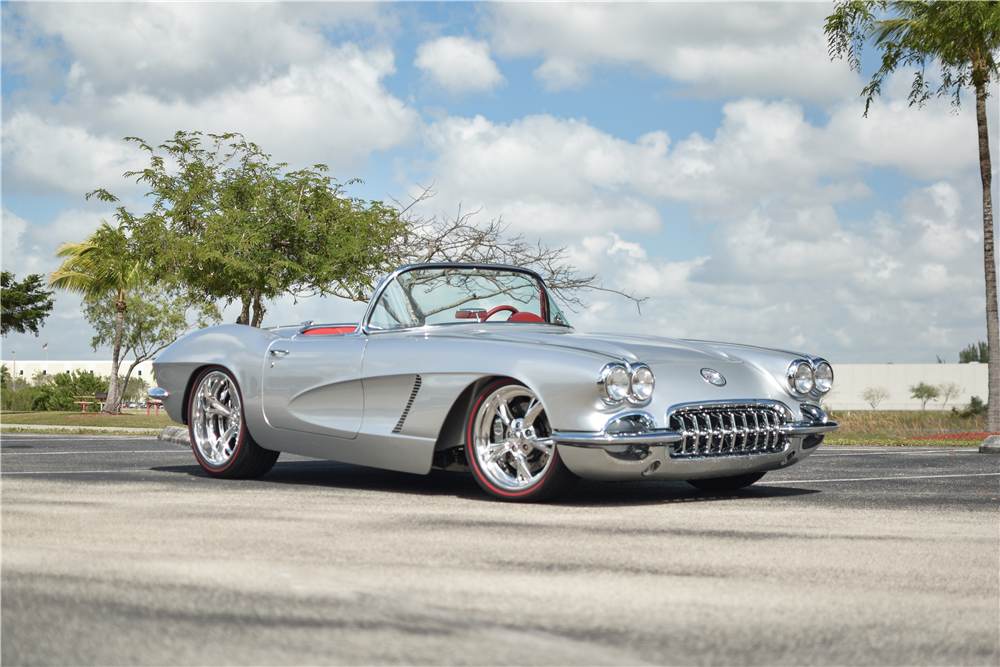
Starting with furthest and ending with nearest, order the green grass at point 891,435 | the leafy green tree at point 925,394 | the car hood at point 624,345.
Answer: the leafy green tree at point 925,394 → the green grass at point 891,435 → the car hood at point 624,345

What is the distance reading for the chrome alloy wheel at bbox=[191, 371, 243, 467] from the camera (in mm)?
7273

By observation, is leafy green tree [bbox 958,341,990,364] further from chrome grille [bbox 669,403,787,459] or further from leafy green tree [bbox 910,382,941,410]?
chrome grille [bbox 669,403,787,459]

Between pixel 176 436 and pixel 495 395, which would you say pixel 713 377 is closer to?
pixel 495 395

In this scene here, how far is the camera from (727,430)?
5668 mm

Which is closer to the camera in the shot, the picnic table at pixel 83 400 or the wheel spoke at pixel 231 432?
the wheel spoke at pixel 231 432

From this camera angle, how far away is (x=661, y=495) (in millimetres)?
6242

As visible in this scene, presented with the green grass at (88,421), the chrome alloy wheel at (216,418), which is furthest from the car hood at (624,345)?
the green grass at (88,421)

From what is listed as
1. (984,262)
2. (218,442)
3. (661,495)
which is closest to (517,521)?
(661,495)

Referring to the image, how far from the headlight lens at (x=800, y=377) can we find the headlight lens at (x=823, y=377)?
0.07 metres

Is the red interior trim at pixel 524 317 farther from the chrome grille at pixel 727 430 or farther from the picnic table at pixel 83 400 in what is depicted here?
the picnic table at pixel 83 400

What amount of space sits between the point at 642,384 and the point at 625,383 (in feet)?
0.40

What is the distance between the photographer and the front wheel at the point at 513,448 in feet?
18.1

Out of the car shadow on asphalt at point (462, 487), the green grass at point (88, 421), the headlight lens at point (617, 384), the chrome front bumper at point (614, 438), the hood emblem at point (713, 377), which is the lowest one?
the green grass at point (88, 421)

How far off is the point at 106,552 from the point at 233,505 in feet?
5.24
